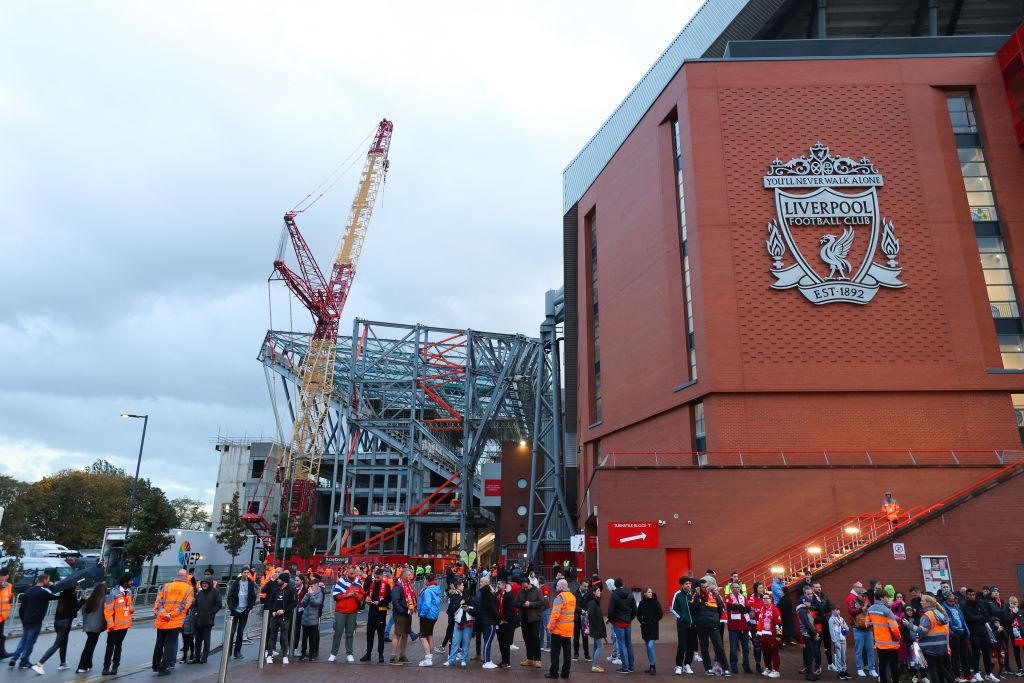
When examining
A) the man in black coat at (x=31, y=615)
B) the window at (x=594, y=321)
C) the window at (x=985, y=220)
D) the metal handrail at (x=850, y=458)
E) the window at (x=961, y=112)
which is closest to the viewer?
the man in black coat at (x=31, y=615)

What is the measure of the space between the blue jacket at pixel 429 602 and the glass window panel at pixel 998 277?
25509 mm

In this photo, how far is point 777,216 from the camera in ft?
87.1

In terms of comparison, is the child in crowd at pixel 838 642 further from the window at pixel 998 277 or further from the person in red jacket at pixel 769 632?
the window at pixel 998 277

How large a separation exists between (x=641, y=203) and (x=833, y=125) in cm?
870

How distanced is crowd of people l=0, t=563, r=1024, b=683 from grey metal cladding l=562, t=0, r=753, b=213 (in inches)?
974

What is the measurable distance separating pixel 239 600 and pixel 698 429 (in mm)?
18878

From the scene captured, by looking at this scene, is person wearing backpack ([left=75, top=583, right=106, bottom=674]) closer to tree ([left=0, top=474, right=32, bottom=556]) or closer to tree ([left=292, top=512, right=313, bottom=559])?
tree ([left=0, top=474, right=32, bottom=556])

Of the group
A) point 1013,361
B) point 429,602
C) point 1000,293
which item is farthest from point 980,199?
point 429,602

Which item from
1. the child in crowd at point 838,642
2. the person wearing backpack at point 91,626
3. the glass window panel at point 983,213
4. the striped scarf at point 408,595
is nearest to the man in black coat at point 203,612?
the person wearing backpack at point 91,626

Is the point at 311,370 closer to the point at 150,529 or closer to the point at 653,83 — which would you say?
the point at 150,529

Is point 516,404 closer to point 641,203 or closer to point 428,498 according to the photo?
Result: point 428,498

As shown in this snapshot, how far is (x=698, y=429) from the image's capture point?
2630cm

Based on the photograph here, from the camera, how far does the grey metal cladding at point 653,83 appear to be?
29.9 metres

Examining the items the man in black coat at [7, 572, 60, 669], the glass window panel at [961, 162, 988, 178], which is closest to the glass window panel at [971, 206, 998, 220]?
the glass window panel at [961, 162, 988, 178]
